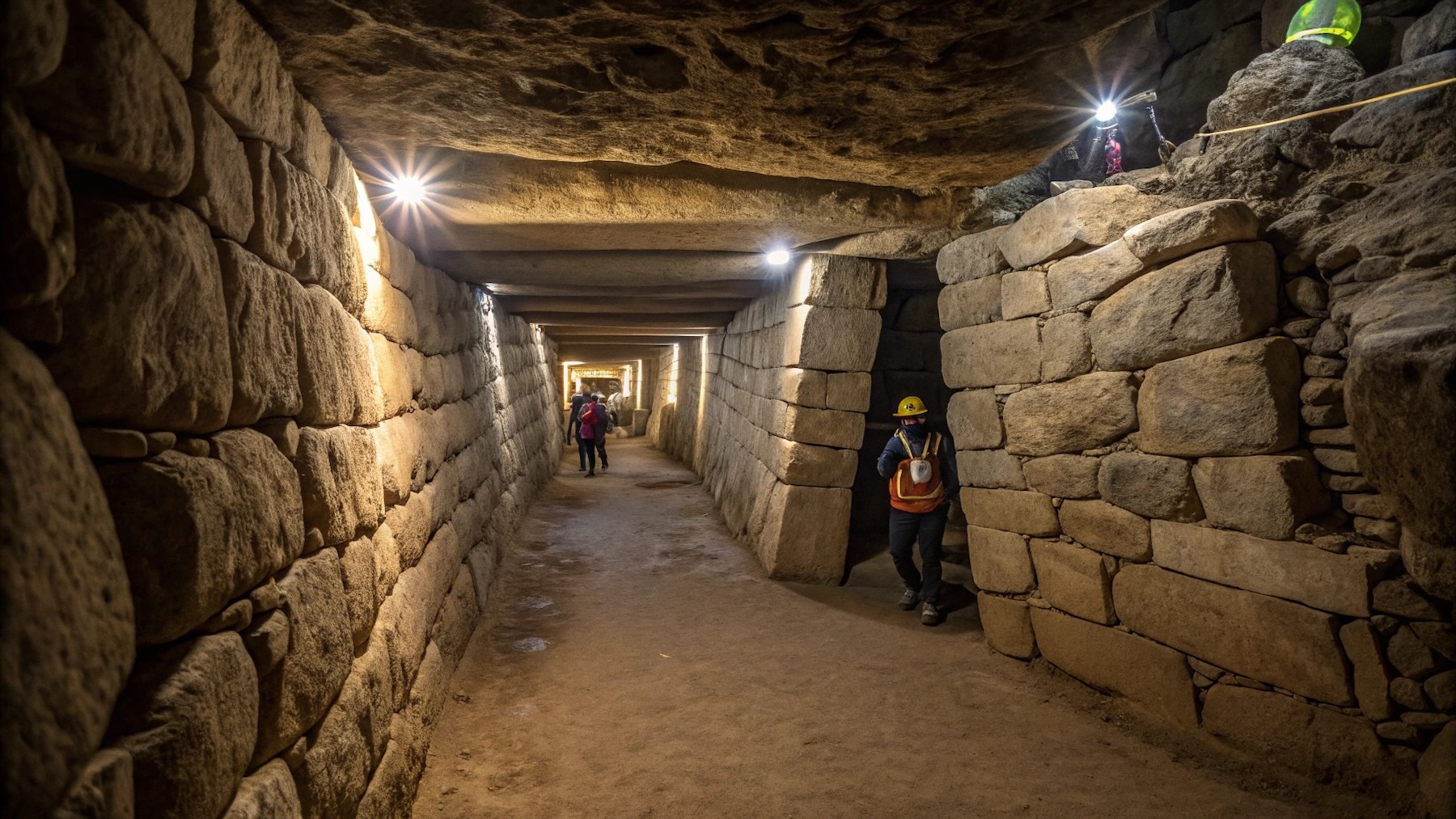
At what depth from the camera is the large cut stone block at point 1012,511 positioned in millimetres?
3912

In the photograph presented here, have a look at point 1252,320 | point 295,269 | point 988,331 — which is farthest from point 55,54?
point 988,331

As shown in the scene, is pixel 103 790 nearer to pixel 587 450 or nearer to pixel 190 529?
pixel 190 529

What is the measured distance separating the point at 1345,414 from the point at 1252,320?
489 mm

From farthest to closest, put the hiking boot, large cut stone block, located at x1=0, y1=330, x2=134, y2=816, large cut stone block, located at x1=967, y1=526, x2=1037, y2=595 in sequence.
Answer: the hiking boot
large cut stone block, located at x1=967, y1=526, x2=1037, y2=595
large cut stone block, located at x1=0, y1=330, x2=134, y2=816

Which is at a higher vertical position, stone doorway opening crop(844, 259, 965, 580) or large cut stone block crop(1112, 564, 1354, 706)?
stone doorway opening crop(844, 259, 965, 580)

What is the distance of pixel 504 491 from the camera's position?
271 inches

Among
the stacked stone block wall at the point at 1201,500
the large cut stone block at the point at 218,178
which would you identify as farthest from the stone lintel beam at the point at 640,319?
the large cut stone block at the point at 218,178

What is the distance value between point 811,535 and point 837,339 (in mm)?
1614

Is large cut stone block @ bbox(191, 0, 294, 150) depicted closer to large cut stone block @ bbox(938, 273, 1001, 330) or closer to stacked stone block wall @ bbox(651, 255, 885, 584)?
large cut stone block @ bbox(938, 273, 1001, 330)

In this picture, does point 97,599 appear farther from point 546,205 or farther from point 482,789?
point 546,205

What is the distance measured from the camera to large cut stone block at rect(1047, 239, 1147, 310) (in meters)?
3.37

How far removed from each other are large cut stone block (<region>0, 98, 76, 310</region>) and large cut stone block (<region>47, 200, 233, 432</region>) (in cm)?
Answer: 12

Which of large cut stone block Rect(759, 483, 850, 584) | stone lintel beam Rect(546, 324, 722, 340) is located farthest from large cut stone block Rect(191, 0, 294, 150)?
stone lintel beam Rect(546, 324, 722, 340)

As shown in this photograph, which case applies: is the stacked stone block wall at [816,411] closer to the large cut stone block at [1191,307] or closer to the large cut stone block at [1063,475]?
the large cut stone block at [1063,475]
